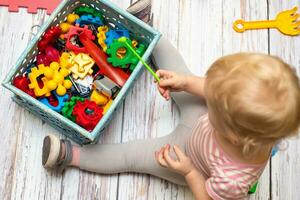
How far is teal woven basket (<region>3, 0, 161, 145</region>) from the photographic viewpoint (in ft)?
3.01

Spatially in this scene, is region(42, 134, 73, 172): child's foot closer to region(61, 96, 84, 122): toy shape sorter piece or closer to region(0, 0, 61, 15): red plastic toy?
region(61, 96, 84, 122): toy shape sorter piece

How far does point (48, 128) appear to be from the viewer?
41.6 inches

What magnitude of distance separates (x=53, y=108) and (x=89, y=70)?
4.9 inches

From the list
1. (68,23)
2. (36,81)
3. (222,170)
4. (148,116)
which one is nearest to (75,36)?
(68,23)

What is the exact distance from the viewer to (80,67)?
102cm

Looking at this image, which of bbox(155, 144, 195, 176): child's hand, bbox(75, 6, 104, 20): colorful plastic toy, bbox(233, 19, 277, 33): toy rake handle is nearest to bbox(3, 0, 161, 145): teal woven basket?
bbox(75, 6, 104, 20): colorful plastic toy

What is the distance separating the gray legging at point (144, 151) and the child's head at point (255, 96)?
0.33m

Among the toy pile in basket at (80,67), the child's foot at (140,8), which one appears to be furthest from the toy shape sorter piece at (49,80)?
the child's foot at (140,8)

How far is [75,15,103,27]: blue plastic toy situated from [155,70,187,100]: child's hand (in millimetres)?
228

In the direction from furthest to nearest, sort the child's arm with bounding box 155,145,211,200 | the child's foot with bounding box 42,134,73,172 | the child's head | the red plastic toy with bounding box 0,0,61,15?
the red plastic toy with bounding box 0,0,61,15
the child's foot with bounding box 42,134,73,172
the child's arm with bounding box 155,145,211,200
the child's head

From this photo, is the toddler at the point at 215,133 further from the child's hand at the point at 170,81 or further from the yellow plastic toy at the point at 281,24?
the yellow plastic toy at the point at 281,24

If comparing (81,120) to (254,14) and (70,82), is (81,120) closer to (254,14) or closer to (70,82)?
(70,82)

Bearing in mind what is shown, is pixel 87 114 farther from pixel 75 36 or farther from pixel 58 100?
pixel 75 36

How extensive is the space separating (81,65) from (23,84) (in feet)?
0.45
